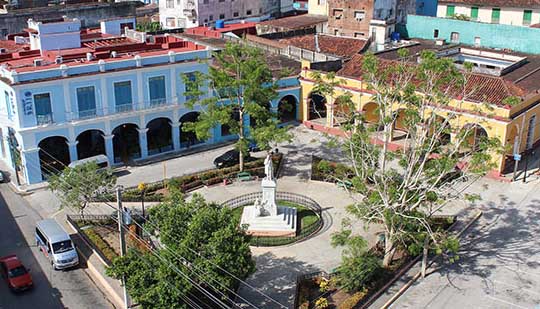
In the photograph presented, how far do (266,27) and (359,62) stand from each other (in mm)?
22079

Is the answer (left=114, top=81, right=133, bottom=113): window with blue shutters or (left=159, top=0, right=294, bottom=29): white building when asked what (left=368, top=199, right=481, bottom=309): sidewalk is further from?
(left=159, top=0, right=294, bottom=29): white building

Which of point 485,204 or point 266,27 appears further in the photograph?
point 266,27

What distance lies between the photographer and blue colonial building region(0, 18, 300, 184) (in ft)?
141

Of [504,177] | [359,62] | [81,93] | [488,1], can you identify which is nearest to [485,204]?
[504,177]

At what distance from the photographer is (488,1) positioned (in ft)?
221

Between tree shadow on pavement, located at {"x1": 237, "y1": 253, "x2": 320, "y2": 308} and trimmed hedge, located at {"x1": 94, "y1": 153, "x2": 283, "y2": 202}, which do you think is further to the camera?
trimmed hedge, located at {"x1": 94, "y1": 153, "x2": 283, "y2": 202}

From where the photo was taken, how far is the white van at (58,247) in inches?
1331

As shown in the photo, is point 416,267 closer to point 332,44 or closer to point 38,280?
point 38,280

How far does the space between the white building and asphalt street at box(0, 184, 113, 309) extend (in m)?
41.9

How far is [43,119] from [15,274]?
14.4 meters

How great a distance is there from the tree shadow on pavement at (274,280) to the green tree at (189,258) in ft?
10.5

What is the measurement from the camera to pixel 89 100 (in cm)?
4472

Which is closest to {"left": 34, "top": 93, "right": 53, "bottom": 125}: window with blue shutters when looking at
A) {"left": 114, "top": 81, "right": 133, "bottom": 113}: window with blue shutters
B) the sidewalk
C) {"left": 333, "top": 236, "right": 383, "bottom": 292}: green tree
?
{"left": 114, "top": 81, "right": 133, "bottom": 113}: window with blue shutters

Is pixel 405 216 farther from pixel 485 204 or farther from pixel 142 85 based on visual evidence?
pixel 142 85
